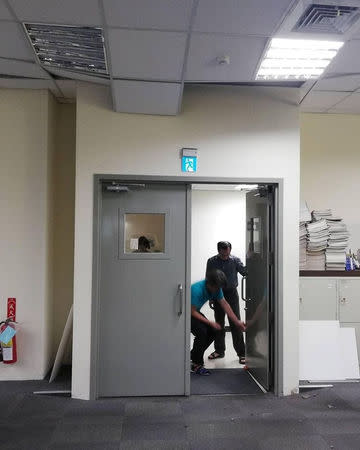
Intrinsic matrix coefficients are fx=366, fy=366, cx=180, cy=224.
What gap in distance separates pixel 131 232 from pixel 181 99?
4.06 ft

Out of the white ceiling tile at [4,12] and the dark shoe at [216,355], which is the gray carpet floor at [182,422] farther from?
the white ceiling tile at [4,12]

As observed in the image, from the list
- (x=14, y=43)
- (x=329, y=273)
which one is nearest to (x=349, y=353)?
(x=329, y=273)

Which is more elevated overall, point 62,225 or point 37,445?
point 62,225

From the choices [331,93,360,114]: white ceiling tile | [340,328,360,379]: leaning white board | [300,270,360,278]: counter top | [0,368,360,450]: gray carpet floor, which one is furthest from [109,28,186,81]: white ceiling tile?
[340,328,360,379]: leaning white board

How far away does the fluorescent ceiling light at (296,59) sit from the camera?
247cm

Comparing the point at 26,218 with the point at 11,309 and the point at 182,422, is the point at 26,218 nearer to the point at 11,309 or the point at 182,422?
the point at 11,309

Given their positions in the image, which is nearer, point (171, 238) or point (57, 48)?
point (57, 48)

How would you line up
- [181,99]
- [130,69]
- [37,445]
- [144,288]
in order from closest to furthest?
[37,445] → [130,69] → [181,99] → [144,288]

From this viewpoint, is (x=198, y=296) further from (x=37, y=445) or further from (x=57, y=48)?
(x=57, y=48)

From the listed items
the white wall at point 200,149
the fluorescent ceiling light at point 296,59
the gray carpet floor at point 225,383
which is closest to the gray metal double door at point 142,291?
the white wall at point 200,149

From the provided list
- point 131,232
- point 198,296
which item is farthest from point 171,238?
point 198,296

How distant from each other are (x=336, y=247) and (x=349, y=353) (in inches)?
42.0

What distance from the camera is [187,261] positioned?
334 centimetres

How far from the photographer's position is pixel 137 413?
2941 mm
